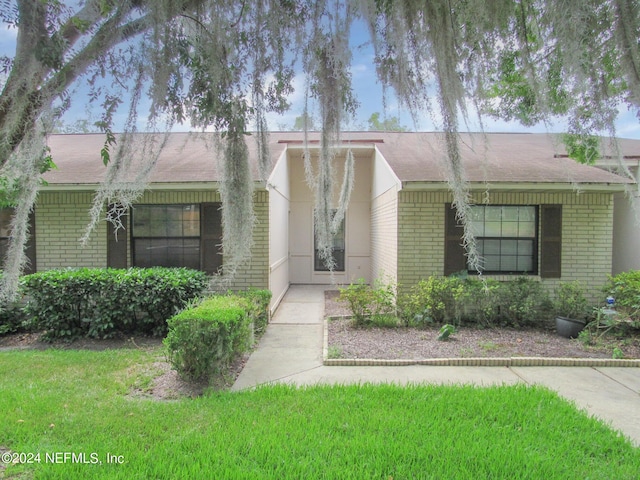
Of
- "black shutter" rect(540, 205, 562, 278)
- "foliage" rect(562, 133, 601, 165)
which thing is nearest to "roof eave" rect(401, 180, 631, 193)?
"black shutter" rect(540, 205, 562, 278)

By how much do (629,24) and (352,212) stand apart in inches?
→ 385

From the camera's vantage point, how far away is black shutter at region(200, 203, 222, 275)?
283 inches

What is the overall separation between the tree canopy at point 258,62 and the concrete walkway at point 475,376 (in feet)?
8.33

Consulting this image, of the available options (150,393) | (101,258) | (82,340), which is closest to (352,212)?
(101,258)

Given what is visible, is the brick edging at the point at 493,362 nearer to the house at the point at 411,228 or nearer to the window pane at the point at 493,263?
the house at the point at 411,228

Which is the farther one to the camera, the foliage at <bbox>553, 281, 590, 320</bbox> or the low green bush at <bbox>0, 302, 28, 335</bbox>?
the foliage at <bbox>553, 281, 590, 320</bbox>

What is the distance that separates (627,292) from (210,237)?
24.0 ft

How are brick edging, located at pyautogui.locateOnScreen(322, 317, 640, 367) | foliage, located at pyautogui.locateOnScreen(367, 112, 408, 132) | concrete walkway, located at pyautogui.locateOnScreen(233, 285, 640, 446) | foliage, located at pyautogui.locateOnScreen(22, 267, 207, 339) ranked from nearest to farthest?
foliage, located at pyautogui.locateOnScreen(367, 112, 408, 132) < concrete walkway, located at pyautogui.locateOnScreen(233, 285, 640, 446) < brick edging, located at pyautogui.locateOnScreen(322, 317, 640, 367) < foliage, located at pyautogui.locateOnScreen(22, 267, 207, 339)

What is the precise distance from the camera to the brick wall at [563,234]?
722cm

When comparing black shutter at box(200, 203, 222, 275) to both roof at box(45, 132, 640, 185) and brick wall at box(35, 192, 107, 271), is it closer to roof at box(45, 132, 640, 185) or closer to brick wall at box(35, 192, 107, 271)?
roof at box(45, 132, 640, 185)

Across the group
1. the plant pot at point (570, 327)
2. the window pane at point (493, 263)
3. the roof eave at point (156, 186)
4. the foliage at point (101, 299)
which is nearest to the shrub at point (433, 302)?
the window pane at point (493, 263)

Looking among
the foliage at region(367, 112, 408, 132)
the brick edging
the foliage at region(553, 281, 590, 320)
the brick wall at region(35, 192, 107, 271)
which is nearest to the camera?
the foliage at region(367, 112, 408, 132)

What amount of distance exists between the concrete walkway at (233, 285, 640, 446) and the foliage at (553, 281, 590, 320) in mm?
1873

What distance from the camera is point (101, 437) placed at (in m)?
2.91
